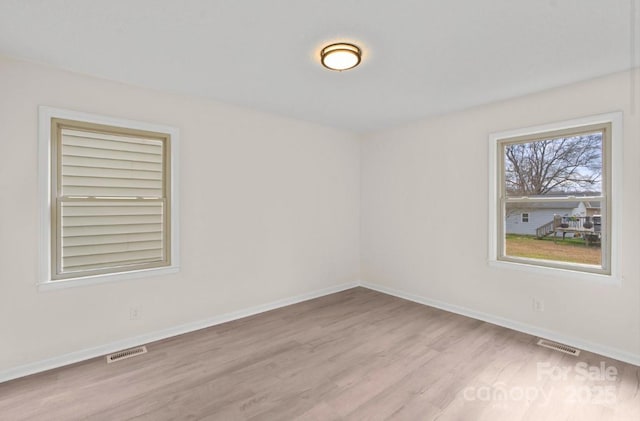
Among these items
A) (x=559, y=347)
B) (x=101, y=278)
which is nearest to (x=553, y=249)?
(x=559, y=347)

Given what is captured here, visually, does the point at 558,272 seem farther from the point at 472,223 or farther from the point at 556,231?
the point at 472,223

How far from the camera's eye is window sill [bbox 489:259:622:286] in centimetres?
277

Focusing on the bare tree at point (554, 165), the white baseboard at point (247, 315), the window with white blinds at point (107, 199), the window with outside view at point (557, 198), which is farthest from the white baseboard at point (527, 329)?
the window with white blinds at point (107, 199)

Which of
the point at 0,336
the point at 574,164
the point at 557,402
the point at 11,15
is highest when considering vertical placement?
the point at 11,15

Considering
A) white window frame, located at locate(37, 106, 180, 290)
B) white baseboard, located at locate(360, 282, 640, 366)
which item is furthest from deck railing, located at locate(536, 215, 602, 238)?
white window frame, located at locate(37, 106, 180, 290)

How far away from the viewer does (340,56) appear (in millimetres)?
2363

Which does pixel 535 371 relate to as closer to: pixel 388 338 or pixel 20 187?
pixel 388 338

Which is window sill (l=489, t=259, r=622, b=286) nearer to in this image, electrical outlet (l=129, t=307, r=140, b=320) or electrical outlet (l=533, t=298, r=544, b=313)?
electrical outlet (l=533, t=298, r=544, b=313)

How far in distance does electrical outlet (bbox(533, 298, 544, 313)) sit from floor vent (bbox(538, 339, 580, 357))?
0.30m

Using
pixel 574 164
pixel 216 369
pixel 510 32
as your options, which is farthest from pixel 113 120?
pixel 574 164

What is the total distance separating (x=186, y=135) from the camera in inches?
130

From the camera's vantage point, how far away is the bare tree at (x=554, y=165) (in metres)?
2.96

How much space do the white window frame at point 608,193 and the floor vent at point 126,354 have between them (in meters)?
3.88

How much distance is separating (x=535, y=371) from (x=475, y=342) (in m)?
0.58
